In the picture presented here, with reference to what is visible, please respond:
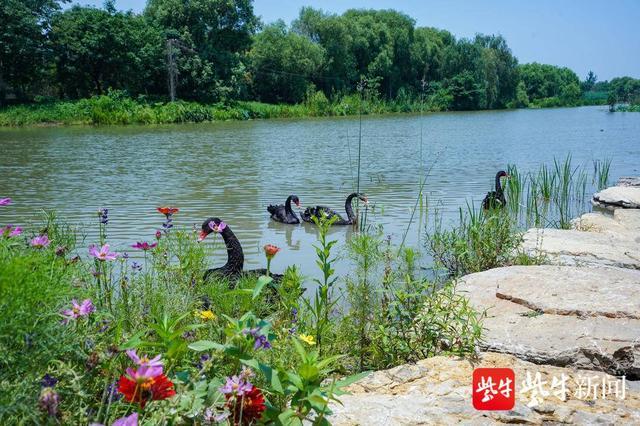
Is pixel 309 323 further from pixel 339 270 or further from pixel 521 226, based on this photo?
pixel 521 226

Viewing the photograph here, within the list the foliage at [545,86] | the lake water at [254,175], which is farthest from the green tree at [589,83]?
the lake water at [254,175]

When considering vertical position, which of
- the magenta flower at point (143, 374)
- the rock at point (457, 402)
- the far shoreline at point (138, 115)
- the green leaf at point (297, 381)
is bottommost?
the rock at point (457, 402)

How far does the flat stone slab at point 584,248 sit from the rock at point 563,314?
1.87 feet

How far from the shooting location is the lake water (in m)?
8.35

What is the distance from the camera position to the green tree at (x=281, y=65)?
50.1 meters

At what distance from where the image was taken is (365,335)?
3.42 metres

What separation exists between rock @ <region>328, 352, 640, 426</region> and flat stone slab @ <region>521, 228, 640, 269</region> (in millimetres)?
2415

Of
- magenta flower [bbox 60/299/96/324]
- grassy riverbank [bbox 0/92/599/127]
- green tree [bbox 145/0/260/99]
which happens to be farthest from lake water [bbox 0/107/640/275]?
green tree [bbox 145/0/260/99]

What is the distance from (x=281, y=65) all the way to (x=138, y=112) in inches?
718

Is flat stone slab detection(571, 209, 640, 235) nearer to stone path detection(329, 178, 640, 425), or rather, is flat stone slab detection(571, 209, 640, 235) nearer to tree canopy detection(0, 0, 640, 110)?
stone path detection(329, 178, 640, 425)

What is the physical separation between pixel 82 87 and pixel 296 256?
3861 cm

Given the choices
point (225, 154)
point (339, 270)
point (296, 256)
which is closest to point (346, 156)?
point (225, 154)

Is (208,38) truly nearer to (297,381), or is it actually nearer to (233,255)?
(233,255)

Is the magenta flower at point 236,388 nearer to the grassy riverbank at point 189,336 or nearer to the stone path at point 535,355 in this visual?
the grassy riverbank at point 189,336
